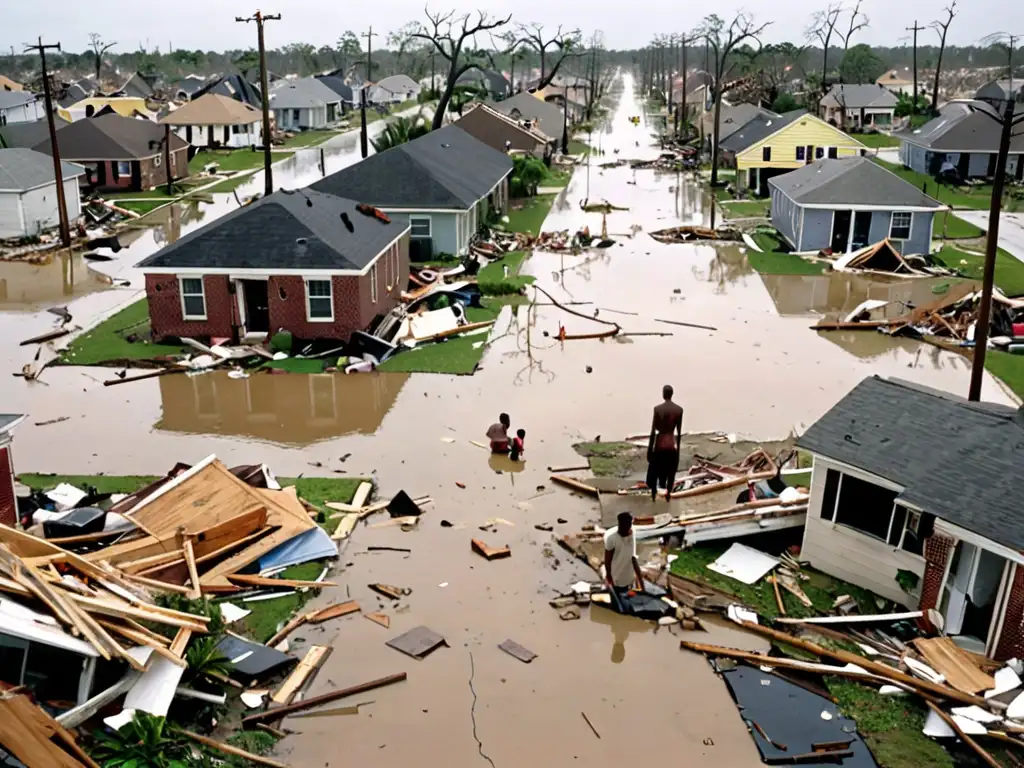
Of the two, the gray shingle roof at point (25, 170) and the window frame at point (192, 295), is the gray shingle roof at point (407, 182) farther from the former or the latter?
the gray shingle roof at point (25, 170)

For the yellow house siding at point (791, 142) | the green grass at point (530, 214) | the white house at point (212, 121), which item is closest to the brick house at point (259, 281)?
the green grass at point (530, 214)

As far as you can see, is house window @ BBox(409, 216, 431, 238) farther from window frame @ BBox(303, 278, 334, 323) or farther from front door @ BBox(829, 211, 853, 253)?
front door @ BBox(829, 211, 853, 253)

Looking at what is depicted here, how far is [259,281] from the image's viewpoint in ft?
87.2

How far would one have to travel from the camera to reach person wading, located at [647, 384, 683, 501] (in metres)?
16.7

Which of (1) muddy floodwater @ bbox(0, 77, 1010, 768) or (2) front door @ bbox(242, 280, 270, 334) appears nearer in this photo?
(1) muddy floodwater @ bbox(0, 77, 1010, 768)

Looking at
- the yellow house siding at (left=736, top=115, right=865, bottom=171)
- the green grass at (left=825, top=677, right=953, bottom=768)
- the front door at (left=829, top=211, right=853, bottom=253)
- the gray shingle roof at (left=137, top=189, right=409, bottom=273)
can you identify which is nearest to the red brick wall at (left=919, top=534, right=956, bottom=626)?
the green grass at (left=825, top=677, right=953, bottom=768)

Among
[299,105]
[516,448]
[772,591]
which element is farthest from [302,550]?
[299,105]

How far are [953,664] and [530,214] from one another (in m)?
39.7

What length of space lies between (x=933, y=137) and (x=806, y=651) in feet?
166

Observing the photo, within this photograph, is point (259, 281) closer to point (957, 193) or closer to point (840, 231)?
point (840, 231)

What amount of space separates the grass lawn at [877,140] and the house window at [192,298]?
60.6 meters

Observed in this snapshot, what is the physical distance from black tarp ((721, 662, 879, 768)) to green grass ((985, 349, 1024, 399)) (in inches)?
549

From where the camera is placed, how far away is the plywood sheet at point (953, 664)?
1173cm

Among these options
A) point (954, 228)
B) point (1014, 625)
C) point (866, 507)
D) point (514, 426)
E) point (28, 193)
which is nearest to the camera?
point (1014, 625)
